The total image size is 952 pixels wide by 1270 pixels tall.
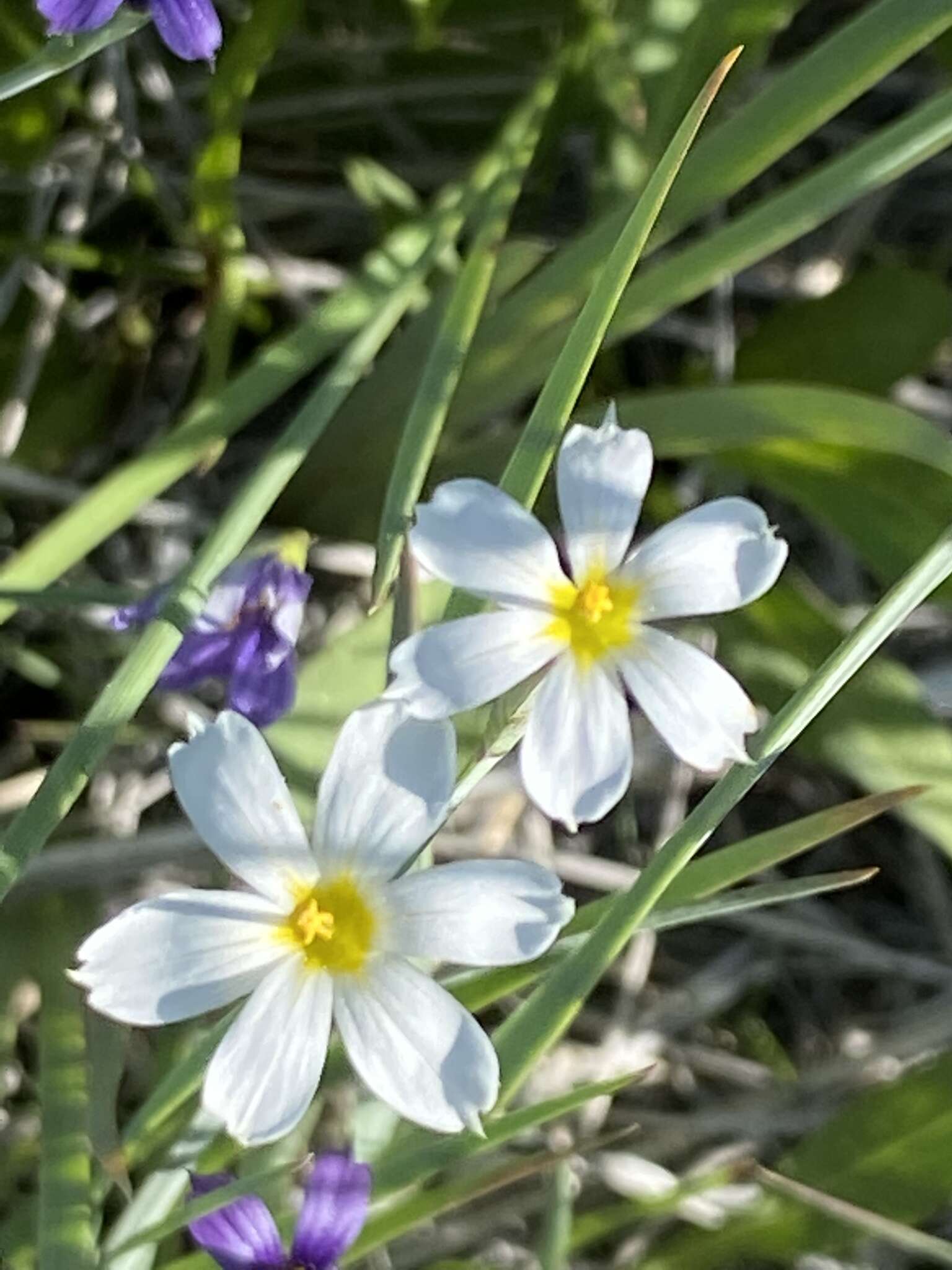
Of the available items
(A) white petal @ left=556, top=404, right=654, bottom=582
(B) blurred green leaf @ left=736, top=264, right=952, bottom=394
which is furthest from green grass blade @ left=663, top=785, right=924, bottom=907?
(B) blurred green leaf @ left=736, top=264, right=952, bottom=394

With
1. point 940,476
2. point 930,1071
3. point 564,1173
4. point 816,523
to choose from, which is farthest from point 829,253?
point 564,1173

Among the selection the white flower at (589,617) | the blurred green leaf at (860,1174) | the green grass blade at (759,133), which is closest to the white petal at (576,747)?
the white flower at (589,617)

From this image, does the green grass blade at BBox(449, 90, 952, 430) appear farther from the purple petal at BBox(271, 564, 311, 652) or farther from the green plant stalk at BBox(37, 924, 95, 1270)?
the green plant stalk at BBox(37, 924, 95, 1270)

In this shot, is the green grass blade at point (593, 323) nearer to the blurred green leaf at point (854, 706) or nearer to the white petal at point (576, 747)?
the white petal at point (576, 747)

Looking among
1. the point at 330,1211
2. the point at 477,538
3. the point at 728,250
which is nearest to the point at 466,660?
the point at 477,538

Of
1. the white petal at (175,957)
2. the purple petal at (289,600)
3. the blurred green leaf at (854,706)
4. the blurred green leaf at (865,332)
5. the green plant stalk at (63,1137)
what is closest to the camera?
the white petal at (175,957)

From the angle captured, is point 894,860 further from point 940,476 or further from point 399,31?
point 399,31

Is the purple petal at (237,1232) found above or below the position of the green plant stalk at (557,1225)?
below
